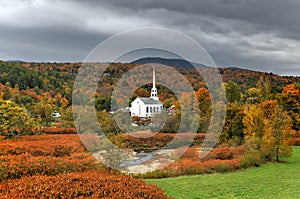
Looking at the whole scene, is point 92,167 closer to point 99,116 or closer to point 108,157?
point 108,157

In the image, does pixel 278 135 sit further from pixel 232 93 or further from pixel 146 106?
pixel 146 106

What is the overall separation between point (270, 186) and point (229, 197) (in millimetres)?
3582

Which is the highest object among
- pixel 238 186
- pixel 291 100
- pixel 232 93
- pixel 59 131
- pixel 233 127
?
pixel 232 93

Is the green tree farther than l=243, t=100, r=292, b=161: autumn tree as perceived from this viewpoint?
Yes

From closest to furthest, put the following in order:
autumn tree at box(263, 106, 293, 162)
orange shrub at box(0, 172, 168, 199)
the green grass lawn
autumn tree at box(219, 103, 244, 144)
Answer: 1. orange shrub at box(0, 172, 168, 199)
2. the green grass lawn
3. autumn tree at box(263, 106, 293, 162)
4. autumn tree at box(219, 103, 244, 144)

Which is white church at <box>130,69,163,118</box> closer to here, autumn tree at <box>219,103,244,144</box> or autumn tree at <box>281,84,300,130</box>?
autumn tree at <box>281,84,300,130</box>

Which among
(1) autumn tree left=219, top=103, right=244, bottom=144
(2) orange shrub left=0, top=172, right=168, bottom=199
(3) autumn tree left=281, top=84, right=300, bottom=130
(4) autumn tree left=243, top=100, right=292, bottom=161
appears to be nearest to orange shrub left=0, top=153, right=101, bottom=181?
(2) orange shrub left=0, top=172, right=168, bottom=199

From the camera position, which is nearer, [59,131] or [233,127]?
[233,127]

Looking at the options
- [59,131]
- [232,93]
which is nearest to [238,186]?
[59,131]

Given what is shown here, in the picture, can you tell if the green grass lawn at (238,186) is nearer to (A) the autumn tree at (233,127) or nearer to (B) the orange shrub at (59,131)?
(A) the autumn tree at (233,127)

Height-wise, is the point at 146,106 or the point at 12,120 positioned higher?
the point at 146,106

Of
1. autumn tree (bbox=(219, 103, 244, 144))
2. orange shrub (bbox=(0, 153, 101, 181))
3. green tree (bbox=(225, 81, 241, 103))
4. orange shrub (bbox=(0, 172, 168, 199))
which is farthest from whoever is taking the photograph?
green tree (bbox=(225, 81, 241, 103))

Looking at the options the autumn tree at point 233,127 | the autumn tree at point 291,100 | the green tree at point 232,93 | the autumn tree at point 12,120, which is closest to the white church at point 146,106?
the green tree at point 232,93

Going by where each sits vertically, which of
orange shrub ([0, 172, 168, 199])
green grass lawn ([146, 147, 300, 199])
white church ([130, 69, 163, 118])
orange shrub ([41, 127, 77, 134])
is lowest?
green grass lawn ([146, 147, 300, 199])
